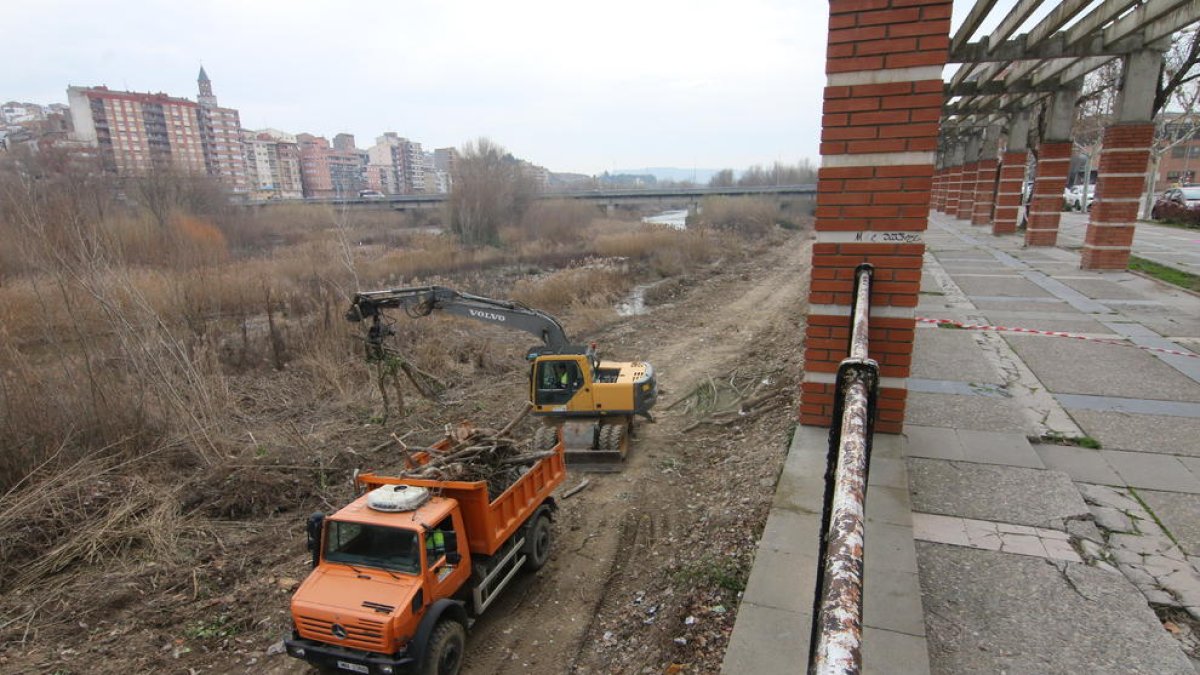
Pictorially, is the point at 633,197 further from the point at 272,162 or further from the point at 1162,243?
the point at 272,162

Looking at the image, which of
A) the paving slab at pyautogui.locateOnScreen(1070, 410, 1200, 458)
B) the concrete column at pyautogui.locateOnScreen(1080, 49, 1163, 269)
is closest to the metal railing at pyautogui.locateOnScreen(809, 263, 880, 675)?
the paving slab at pyautogui.locateOnScreen(1070, 410, 1200, 458)

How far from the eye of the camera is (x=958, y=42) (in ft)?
47.4

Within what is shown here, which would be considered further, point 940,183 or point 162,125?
point 162,125

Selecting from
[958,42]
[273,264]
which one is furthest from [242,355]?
[958,42]

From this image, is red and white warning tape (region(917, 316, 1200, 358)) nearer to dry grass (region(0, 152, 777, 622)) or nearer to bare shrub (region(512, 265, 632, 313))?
dry grass (region(0, 152, 777, 622))

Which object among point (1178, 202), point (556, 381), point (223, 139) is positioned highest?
point (223, 139)

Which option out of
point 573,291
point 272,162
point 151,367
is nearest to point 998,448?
point 151,367

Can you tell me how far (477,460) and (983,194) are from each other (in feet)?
111

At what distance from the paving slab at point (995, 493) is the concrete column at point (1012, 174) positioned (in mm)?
23830

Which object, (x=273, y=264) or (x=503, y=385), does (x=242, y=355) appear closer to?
(x=503, y=385)

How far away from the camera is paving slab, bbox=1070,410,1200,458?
18.9 ft

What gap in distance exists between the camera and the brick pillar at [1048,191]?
778 inches

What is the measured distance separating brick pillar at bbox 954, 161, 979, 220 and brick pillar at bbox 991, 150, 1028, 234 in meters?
9.63

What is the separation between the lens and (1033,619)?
3561mm
